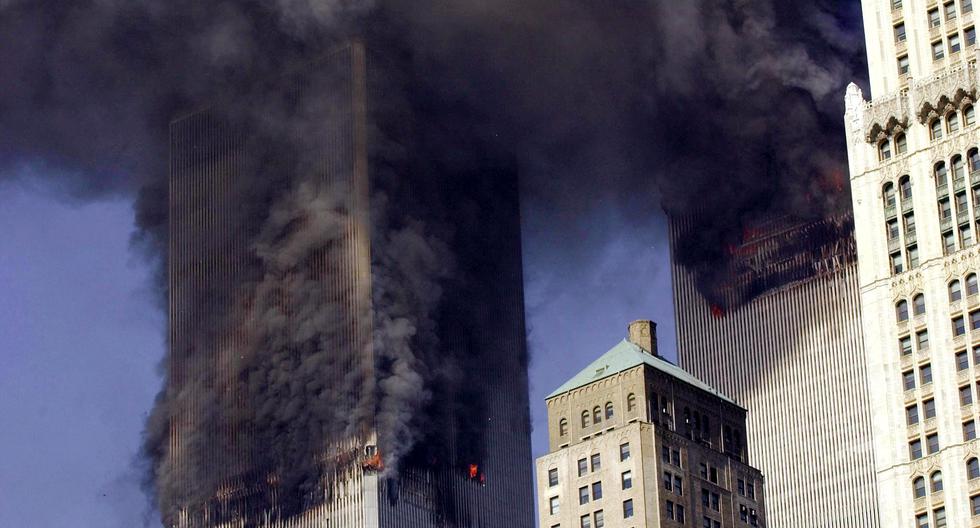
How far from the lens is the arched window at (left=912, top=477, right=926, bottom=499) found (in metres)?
132

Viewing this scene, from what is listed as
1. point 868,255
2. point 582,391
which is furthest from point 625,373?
point 868,255

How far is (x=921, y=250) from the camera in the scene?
137 meters

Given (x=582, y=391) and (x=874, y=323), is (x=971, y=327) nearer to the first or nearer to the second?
(x=874, y=323)

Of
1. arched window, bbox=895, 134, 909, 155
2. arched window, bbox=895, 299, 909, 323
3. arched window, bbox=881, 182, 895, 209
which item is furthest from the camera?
arched window, bbox=895, 134, 909, 155

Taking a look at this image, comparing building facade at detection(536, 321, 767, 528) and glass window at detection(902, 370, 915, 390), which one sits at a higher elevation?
building facade at detection(536, 321, 767, 528)

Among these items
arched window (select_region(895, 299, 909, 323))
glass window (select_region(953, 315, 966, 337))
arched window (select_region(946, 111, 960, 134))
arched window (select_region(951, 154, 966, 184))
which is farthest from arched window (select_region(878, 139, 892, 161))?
glass window (select_region(953, 315, 966, 337))

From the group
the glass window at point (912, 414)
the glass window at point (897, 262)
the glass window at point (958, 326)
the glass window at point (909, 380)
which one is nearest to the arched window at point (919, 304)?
the glass window at point (897, 262)

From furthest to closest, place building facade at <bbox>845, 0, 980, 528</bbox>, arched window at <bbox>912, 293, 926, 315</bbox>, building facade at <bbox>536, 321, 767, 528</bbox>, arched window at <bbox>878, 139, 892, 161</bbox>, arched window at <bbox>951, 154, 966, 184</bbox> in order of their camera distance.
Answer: building facade at <bbox>536, 321, 767, 528</bbox>
arched window at <bbox>878, 139, 892, 161</bbox>
arched window at <bbox>951, 154, 966, 184</bbox>
arched window at <bbox>912, 293, 926, 315</bbox>
building facade at <bbox>845, 0, 980, 528</bbox>

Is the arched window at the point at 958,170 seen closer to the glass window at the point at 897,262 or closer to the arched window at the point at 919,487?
the glass window at the point at 897,262

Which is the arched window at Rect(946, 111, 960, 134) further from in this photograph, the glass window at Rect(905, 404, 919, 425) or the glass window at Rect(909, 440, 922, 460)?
the glass window at Rect(909, 440, 922, 460)

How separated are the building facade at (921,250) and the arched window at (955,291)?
0.10 metres

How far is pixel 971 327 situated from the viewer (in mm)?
132750

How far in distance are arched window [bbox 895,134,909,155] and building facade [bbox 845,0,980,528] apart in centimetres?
5

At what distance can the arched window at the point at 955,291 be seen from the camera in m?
134
